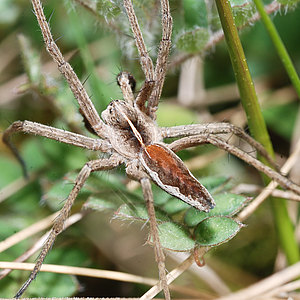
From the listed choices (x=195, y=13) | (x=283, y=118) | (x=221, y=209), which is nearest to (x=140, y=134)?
(x=221, y=209)

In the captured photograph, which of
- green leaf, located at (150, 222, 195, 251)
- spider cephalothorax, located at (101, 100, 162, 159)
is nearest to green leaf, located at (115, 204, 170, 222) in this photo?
green leaf, located at (150, 222, 195, 251)

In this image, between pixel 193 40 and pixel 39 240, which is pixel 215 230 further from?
pixel 193 40

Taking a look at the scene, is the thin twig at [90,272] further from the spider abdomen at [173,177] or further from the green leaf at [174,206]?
the spider abdomen at [173,177]

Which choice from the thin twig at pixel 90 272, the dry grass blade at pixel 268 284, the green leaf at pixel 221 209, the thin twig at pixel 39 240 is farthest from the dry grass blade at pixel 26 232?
the dry grass blade at pixel 268 284

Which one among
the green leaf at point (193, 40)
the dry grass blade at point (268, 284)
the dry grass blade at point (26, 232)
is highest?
the green leaf at point (193, 40)

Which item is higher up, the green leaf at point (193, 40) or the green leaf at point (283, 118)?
the green leaf at point (193, 40)

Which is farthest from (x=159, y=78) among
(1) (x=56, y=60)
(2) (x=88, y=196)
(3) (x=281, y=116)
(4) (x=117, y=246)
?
(3) (x=281, y=116)

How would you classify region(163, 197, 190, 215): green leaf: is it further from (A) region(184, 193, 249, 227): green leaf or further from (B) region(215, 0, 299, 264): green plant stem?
(B) region(215, 0, 299, 264): green plant stem
